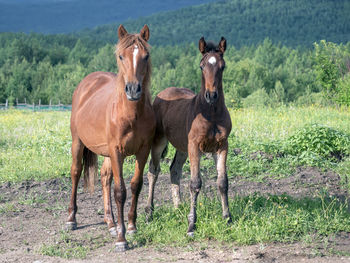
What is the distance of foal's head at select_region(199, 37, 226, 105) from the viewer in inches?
201

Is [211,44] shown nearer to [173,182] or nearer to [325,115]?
[173,182]

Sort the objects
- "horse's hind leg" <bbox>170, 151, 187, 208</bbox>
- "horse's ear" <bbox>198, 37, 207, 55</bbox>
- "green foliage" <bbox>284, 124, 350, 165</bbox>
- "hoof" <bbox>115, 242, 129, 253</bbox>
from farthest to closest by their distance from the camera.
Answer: "green foliage" <bbox>284, 124, 350, 165</bbox> → "horse's hind leg" <bbox>170, 151, 187, 208</bbox> → "horse's ear" <bbox>198, 37, 207, 55</bbox> → "hoof" <bbox>115, 242, 129, 253</bbox>

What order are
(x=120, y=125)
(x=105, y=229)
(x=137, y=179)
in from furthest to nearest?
(x=105, y=229) < (x=137, y=179) < (x=120, y=125)

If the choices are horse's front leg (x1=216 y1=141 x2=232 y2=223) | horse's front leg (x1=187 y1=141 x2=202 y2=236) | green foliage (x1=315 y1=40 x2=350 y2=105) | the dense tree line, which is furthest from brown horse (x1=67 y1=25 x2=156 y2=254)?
the dense tree line

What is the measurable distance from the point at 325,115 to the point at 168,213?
11.6 meters

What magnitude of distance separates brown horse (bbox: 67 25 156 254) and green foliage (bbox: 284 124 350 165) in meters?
4.80

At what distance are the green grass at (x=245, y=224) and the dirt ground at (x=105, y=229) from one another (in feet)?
0.46

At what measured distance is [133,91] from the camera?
15.4ft

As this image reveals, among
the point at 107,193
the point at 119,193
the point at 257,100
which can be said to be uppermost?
the point at 119,193

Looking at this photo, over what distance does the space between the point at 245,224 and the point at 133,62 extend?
8.01ft

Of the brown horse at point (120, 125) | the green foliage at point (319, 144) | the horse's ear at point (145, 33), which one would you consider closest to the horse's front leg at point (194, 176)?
the brown horse at point (120, 125)

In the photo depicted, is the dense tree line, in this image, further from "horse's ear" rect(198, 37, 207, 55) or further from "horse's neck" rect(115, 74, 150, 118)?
"horse's neck" rect(115, 74, 150, 118)

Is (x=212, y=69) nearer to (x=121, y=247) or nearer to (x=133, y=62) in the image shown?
(x=133, y=62)

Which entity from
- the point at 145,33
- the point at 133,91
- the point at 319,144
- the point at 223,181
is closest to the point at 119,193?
the point at 223,181
